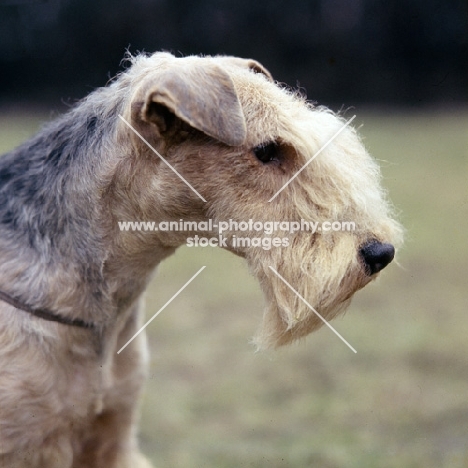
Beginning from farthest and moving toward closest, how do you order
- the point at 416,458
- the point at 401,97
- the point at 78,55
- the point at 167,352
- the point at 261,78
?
1. the point at 401,97
2. the point at 78,55
3. the point at 167,352
4. the point at 416,458
5. the point at 261,78

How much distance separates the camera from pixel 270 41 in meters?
18.1

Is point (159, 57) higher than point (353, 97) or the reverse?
higher

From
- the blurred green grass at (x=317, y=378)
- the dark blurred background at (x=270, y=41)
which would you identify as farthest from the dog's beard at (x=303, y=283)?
the dark blurred background at (x=270, y=41)

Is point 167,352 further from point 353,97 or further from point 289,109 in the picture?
point 353,97

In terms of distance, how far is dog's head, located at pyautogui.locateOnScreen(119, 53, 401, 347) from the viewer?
9.57 ft

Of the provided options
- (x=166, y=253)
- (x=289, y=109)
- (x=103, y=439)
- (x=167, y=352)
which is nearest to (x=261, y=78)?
(x=289, y=109)

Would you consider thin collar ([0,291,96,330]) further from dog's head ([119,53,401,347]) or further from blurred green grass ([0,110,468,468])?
blurred green grass ([0,110,468,468])

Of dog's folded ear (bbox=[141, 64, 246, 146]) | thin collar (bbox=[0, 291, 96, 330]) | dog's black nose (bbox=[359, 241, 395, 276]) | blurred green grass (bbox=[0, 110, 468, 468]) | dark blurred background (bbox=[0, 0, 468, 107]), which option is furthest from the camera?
dark blurred background (bbox=[0, 0, 468, 107])

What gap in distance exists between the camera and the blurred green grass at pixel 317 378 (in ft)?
15.3

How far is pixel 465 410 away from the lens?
5246 millimetres

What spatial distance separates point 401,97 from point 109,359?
16495mm

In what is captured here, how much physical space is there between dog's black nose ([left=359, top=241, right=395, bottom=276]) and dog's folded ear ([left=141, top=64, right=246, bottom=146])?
65cm

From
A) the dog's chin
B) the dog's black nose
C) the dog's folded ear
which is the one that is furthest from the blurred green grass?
the dog's folded ear

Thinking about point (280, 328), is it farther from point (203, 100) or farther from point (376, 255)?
point (203, 100)
